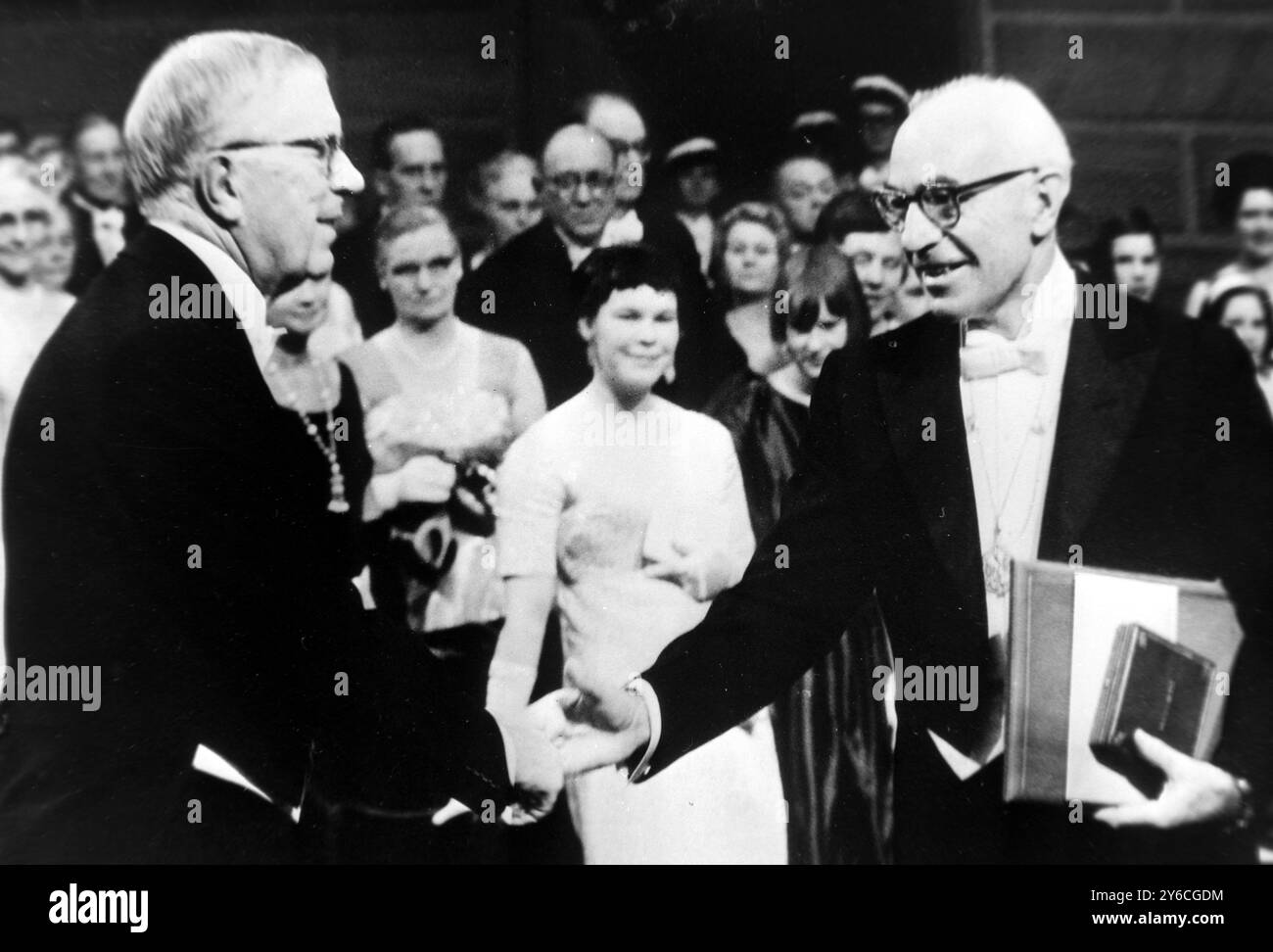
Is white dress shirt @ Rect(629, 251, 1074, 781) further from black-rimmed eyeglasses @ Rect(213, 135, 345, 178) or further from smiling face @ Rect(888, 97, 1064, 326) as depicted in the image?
black-rimmed eyeglasses @ Rect(213, 135, 345, 178)

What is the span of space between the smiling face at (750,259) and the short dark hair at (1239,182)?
3.95 ft

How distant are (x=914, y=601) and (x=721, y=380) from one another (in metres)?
0.78

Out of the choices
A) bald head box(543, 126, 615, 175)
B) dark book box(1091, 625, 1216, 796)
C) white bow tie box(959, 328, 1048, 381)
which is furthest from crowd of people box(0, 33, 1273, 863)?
dark book box(1091, 625, 1216, 796)

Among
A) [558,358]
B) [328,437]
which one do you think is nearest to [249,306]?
[328,437]

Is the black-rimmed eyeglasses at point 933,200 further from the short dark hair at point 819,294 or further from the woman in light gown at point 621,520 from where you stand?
the woman in light gown at point 621,520

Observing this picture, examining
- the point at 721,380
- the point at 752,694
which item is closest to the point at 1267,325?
the point at 721,380

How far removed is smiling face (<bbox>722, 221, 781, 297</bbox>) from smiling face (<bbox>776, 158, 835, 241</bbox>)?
0.08m

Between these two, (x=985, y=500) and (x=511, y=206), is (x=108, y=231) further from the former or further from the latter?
(x=985, y=500)

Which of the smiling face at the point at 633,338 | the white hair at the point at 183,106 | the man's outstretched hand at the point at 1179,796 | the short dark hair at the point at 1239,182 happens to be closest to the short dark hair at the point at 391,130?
the white hair at the point at 183,106

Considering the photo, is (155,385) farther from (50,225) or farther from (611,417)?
(611,417)

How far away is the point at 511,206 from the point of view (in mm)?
3369

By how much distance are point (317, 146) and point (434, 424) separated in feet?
2.58

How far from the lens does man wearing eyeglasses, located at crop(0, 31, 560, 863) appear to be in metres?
3.34

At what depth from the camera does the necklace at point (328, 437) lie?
3352 millimetres
